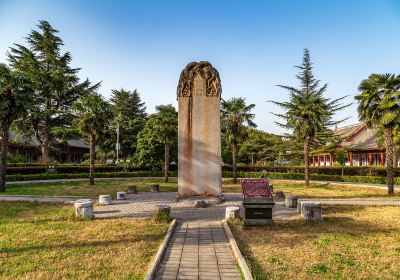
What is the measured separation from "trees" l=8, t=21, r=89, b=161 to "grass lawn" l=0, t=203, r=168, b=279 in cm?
3163

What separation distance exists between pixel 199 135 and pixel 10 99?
1463 centimetres

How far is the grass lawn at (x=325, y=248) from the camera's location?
6.68 metres

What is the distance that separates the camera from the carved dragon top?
1673cm

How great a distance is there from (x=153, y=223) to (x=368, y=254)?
734 centimetres

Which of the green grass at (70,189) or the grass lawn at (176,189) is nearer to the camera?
the grass lawn at (176,189)

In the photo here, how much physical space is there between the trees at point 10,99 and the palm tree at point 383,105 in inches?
975

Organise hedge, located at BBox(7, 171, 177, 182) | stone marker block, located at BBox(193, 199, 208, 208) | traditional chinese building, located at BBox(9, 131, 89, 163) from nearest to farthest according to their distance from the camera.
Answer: stone marker block, located at BBox(193, 199, 208, 208), hedge, located at BBox(7, 171, 177, 182), traditional chinese building, located at BBox(9, 131, 89, 163)

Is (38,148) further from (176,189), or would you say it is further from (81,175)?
(176,189)

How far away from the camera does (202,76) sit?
663 inches

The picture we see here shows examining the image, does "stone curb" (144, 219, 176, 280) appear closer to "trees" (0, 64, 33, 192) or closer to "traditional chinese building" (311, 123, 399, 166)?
"trees" (0, 64, 33, 192)

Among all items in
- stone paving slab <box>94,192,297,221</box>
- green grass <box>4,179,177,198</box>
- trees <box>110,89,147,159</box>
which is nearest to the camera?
stone paving slab <box>94,192,297,221</box>

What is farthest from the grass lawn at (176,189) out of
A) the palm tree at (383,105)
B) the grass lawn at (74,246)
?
the grass lawn at (74,246)

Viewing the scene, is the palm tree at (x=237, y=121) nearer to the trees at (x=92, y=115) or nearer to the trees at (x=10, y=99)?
the trees at (x=92, y=115)

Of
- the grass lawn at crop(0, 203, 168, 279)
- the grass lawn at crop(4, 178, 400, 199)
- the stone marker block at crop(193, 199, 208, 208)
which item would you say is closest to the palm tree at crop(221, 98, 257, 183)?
the grass lawn at crop(4, 178, 400, 199)
